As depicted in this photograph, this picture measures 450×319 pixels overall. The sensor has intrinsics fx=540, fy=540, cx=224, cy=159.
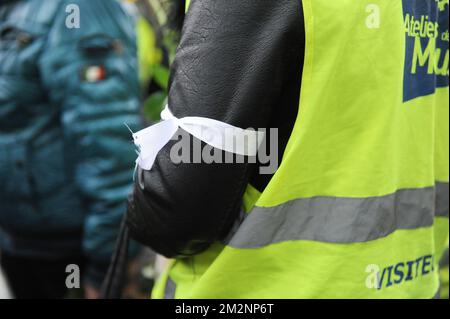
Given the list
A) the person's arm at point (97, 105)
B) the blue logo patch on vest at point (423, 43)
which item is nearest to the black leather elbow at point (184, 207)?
the blue logo patch on vest at point (423, 43)

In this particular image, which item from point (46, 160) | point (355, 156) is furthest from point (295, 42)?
point (46, 160)

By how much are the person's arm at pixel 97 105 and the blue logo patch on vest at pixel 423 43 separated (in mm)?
1086

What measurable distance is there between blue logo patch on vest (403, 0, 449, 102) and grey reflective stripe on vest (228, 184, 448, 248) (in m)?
0.26

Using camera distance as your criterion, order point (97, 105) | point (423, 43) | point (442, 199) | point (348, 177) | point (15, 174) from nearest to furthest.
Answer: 1. point (348, 177)
2. point (423, 43)
3. point (442, 199)
4. point (97, 105)
5. point (15, 174)

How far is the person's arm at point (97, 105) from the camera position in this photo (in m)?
1.89

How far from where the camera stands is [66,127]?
1.93m

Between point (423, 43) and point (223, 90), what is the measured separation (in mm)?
524

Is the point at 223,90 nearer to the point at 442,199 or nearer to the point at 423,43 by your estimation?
the point at 423,43

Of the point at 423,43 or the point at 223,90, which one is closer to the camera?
the point at 223,90

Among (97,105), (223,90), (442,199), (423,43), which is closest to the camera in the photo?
(223,90)

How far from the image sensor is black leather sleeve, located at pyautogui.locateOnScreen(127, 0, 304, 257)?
103 cm

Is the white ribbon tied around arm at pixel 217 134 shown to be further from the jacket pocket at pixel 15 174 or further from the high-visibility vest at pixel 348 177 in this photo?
the jacket pocket at pixel 15 174

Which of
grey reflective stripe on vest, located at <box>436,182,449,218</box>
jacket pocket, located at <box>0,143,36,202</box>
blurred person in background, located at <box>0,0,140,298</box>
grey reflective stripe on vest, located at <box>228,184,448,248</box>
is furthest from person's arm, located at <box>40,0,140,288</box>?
grey reflective stripe on vest, located at <box>436,182,449,218</box>

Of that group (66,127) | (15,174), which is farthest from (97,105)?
(15,174)
